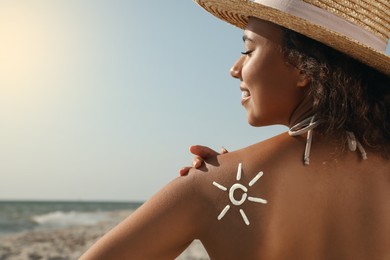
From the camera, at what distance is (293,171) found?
1.98 m

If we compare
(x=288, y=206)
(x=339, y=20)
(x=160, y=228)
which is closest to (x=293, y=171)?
(x=288, y=206)

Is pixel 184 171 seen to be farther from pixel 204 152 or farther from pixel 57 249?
pixel 57 249

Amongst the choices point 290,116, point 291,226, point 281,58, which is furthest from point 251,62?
point 291,226

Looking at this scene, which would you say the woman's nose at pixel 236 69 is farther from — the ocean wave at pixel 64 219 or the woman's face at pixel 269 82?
the ocean wave at pixel 64 219

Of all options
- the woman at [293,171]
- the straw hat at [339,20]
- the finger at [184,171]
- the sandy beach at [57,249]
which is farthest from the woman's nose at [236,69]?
the sandy beach at [57,249]

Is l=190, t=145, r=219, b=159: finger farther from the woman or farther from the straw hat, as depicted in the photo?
the straw hat

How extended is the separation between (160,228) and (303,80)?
716mm

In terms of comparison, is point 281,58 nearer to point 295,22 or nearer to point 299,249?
point 295,22

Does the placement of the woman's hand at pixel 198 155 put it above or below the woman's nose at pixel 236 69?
below

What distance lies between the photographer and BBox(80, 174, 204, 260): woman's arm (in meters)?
1.96

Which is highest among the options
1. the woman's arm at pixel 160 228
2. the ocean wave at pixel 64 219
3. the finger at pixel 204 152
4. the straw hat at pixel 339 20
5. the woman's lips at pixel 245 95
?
the straw hat at pixel 339 20

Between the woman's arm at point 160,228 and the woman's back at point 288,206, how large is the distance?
0.14ft

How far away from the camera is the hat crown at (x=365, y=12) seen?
2.34m

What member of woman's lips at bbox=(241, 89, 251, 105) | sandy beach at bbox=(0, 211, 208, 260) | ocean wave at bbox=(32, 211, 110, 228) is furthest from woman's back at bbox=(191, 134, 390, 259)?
ocean wave at bbox=(32, 211, 110, 228)
